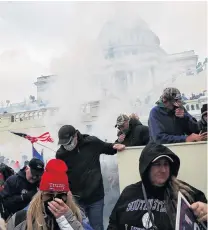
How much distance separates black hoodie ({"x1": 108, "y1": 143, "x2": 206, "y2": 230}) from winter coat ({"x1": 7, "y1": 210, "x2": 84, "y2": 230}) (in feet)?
0.78

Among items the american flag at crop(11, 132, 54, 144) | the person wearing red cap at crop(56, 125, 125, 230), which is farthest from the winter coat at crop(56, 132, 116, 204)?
the american flag at crop(11, 132, 54, 144)

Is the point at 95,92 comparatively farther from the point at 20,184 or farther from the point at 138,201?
the point at 138,201

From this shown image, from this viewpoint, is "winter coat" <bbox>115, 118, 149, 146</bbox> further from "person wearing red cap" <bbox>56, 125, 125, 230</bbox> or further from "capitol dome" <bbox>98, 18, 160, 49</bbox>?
"capitol dome" <bbox>98, 18, 160, 49</bbox>

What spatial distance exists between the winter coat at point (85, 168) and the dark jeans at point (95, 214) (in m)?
0.04

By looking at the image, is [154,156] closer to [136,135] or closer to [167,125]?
[167,125]

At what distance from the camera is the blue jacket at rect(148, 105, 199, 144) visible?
8.59 feet

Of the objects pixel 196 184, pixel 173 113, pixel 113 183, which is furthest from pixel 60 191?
pixel 113 183

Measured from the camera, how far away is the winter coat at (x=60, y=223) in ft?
5.26

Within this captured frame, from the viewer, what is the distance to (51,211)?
5.31ft

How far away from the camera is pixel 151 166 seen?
1709 millimetres

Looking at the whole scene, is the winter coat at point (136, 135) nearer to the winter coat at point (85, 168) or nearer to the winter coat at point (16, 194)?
the winter coat at point (85, 168)

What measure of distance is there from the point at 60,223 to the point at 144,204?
45cm

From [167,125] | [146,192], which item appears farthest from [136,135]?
[146,192]

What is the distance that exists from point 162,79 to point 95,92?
1884mm
